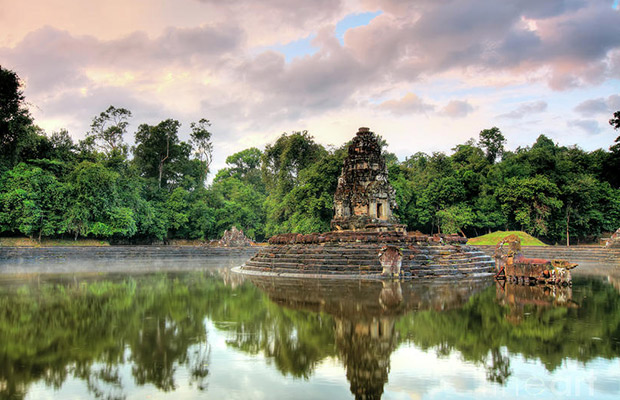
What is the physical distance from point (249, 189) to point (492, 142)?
92.7 feet

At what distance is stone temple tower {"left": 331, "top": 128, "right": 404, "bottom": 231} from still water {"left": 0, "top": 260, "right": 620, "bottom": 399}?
397 inches

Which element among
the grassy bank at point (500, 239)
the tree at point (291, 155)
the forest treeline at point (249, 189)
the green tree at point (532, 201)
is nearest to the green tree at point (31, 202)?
the forest treeline at point (249, 189)

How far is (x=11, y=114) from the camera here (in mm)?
30844

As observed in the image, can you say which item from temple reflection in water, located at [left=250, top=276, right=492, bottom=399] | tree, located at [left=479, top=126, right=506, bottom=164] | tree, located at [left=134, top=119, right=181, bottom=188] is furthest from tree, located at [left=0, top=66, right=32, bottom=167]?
tree, located at [left=479, top=126, right=506, bottom=164]

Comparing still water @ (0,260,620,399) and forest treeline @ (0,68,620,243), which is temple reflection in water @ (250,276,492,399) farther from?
forest treeline @ (0,68,620,243)

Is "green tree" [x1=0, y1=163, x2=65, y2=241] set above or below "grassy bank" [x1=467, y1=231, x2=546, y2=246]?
above

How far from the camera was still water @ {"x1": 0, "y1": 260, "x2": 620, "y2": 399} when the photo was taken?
504 centimetres

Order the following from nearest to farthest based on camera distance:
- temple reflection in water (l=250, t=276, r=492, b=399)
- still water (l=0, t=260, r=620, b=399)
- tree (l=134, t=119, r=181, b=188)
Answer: still water (l=0, t=260, r=620, b=399) < temple reflection in water (l=250, t=276, r=492, b=399) < tree (l=134, t=119, r=181, b=188)

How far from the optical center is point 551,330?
297 inches

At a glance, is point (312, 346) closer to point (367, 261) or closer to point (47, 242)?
point (367, 261)

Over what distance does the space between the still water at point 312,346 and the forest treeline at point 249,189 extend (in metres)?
22.6

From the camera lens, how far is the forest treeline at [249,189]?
1260 inches

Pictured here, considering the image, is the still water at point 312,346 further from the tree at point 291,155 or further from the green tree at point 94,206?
the tree at point 291,155

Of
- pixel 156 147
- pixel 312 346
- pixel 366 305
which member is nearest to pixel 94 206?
pixel 156 147
